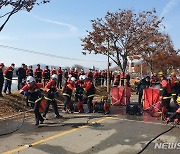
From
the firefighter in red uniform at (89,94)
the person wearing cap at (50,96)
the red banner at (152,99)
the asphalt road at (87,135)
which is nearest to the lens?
the asphalt road at (87,135)

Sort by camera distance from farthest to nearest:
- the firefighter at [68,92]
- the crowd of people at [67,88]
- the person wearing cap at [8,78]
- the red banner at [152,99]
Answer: the person wearing cap at [8,78] → the red banner at [152,99] → the firefighter at [68,92] → the crowd of people at [67,88]

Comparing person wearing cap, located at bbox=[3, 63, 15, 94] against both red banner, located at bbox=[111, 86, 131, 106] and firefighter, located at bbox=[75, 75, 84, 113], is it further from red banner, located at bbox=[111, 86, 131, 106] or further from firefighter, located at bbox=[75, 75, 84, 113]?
red banner, located at bbox=[111, 86, 131, 106]

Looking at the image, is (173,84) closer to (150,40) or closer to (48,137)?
(48,137)

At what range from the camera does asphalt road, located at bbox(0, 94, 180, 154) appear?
8.30 metres

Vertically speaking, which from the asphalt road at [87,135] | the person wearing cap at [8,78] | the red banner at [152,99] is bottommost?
the asphalt road at [87,135]

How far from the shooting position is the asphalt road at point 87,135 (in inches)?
327

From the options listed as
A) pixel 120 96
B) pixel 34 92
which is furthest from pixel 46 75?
pixel 34 92

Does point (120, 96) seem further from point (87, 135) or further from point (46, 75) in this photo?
point (87, 135)

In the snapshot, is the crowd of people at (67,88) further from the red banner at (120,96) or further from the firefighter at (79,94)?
the red banner at (120,96)

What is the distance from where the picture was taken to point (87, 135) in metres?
9.87

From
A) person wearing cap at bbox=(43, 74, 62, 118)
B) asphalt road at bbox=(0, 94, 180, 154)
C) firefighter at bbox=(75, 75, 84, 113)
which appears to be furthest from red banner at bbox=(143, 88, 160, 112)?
person wearing cap at bbox=(43, 74, 62, 118)

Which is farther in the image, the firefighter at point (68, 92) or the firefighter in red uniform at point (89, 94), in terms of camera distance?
the firefighter in red uniform at point (89, 94)

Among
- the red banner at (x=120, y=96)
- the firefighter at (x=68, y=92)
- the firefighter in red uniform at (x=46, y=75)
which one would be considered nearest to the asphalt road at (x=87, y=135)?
the firefighter at (x=68, y=92)

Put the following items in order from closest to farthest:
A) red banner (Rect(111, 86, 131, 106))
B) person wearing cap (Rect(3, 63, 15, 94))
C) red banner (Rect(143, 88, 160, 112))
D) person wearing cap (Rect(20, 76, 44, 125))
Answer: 1. person wearing cap (Rect(20, 76, 44, 125))
2. red banner (Rect(143, 88, 160, 112))
3. person wearing cap (Rect(3, 63, 15, 94))
4. red banner (Rect(111, 86, 131, 106))
